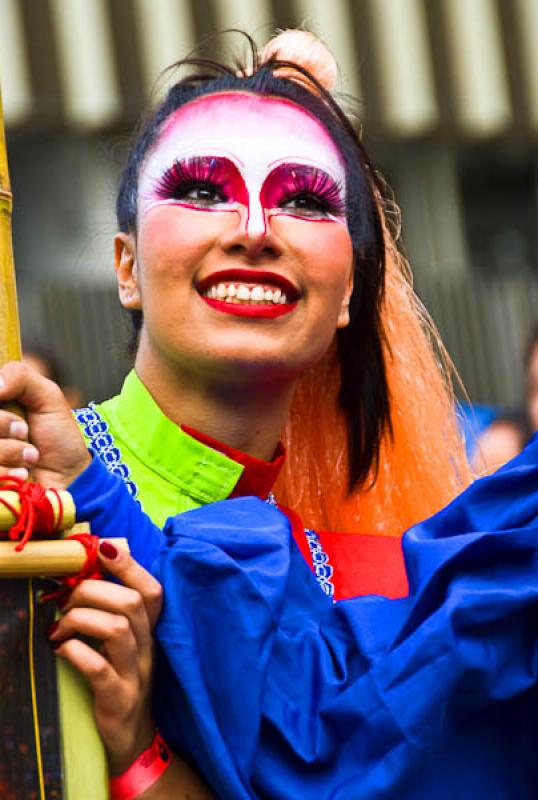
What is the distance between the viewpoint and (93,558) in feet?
6.40

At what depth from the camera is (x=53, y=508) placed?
1935mm

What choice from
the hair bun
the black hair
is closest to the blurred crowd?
the black hair

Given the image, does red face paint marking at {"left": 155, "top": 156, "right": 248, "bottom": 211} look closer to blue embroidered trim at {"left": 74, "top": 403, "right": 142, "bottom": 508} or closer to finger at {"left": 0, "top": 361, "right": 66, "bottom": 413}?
blue embroidered trim at {"left": 74, "top": 403, "right": 142, "bottom": 508}

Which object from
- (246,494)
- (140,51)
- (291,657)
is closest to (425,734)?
(291,657)

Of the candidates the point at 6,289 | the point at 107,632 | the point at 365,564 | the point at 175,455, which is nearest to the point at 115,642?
the point at 107,632

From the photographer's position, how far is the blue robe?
2.00 meters

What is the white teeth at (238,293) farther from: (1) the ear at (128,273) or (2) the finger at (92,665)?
(2) the finger at (92,665)

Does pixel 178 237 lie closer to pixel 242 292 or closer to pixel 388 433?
pixel 242 292

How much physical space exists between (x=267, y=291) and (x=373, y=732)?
2.45 feet

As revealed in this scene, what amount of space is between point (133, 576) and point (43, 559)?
124 mm

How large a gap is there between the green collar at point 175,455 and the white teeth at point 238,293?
0.72 feet

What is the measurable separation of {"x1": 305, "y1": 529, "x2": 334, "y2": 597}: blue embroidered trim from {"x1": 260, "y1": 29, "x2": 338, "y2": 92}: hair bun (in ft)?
2.57

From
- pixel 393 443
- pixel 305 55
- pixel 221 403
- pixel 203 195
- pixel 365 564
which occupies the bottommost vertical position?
pixel 365 564

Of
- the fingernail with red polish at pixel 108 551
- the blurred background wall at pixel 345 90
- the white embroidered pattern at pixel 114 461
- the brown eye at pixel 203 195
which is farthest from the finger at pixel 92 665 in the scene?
the blurred background wall at pixel 345 90
